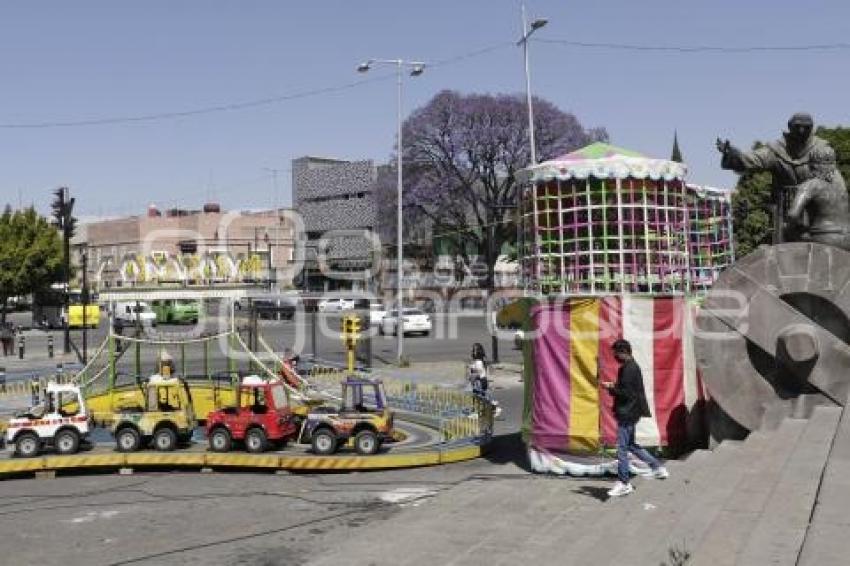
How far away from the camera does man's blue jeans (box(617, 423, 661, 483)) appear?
1045 centimetres

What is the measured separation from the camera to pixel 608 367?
43.4ft

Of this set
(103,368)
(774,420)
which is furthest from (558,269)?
(103,368)

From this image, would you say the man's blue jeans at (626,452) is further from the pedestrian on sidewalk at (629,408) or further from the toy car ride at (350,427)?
the toy car ride at (350,427)

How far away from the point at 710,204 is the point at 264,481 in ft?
28.9

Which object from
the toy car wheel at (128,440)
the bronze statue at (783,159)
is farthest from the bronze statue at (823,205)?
the toy car wheel at (128,440)

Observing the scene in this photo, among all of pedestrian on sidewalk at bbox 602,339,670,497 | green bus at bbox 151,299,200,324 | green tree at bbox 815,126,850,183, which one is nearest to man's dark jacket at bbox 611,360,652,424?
pedestrian on sidewalk at bbox 602,339,670,497

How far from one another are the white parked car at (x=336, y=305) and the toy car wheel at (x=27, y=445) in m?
49.0

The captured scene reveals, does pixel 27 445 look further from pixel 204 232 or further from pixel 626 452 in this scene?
pixel 204 232

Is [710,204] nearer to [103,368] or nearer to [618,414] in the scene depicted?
[618,414]

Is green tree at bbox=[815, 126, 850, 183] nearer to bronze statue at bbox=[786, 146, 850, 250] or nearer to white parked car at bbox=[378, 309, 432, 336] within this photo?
white parked car at bbox=[378, 309, 432, 336]

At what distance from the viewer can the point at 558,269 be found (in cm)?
1378

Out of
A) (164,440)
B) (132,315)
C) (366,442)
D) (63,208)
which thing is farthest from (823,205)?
(132,315)

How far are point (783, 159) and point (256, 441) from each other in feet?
32.5

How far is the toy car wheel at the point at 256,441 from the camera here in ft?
52.9
